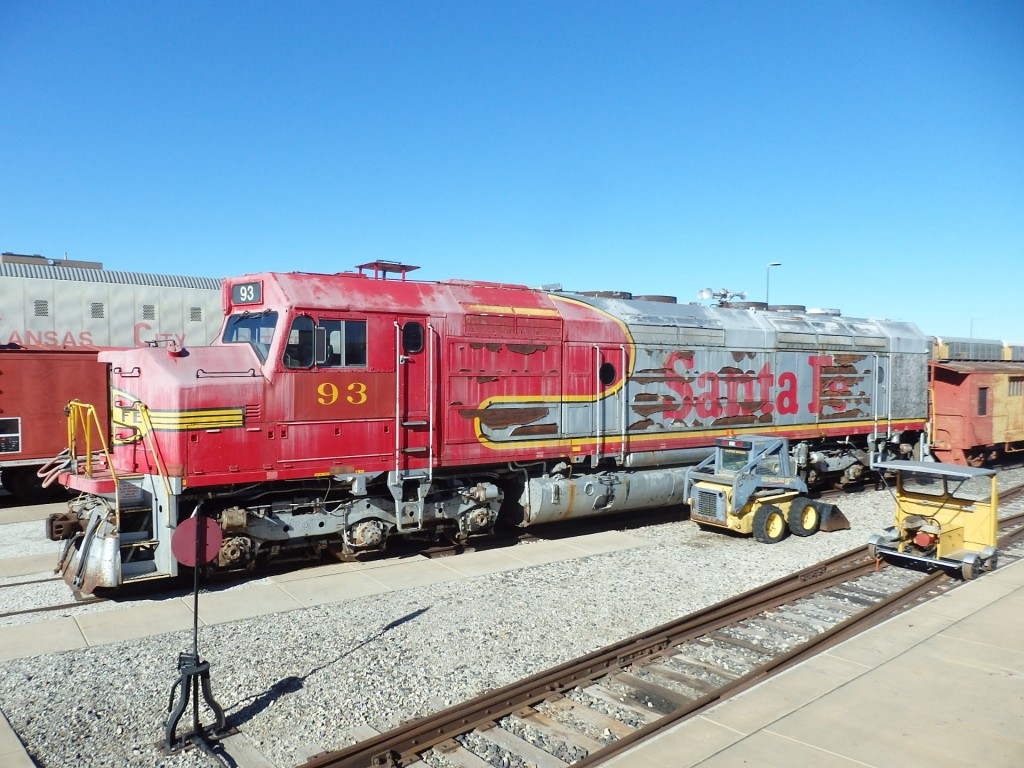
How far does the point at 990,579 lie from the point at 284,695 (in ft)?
31.0

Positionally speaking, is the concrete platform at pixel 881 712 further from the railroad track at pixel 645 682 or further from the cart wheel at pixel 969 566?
the cart wheel at pixel 969 566

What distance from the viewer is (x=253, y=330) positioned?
10.6 meters

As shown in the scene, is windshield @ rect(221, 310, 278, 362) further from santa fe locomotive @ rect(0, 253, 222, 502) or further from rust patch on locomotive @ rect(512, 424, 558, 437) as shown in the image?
santa fe locomotive @ rect(0, 253, 222, 502)

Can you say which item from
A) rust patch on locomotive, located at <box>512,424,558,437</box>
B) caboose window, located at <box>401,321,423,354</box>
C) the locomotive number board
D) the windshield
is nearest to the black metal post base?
the windshield

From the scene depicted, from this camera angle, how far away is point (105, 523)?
946cm

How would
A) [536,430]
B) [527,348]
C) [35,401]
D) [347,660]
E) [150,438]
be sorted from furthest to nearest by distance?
1. [35,401]
2. [536,430]
3. [527,348]
4. [150,438]
5. [347,660]

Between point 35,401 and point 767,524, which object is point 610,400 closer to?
point 767,524

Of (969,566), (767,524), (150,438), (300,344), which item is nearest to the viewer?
(150,438)

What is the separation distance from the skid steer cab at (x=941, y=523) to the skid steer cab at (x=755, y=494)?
202 centimetres

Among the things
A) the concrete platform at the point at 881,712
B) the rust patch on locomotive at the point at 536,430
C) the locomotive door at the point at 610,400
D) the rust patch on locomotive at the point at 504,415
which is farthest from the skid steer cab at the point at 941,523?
the rust patch on locomotive at the point at 504,415

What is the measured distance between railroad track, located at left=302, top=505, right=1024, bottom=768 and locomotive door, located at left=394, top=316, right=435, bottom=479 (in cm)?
439

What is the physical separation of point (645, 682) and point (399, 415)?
527 cm

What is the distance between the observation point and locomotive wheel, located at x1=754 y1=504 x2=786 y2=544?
13.2 metres

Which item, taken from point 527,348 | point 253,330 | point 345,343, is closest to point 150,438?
point 253,330
